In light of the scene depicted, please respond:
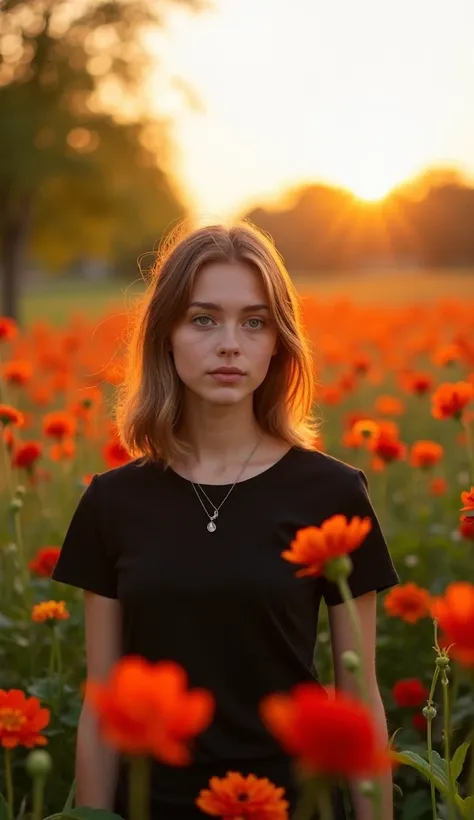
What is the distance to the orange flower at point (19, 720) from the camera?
1.53 m

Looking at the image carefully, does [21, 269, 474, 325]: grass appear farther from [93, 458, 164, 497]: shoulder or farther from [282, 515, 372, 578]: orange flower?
[282, 515, 372, 578]: orange flower

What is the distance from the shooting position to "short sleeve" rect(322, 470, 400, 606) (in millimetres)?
1894

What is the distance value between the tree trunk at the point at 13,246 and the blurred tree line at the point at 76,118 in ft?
0.06

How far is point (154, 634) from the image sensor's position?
6.11 feet

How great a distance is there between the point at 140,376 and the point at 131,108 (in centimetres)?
1900

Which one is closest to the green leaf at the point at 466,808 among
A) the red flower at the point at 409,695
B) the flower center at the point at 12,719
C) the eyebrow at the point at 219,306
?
the flower center at the point at 12,719

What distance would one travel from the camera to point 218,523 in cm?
192

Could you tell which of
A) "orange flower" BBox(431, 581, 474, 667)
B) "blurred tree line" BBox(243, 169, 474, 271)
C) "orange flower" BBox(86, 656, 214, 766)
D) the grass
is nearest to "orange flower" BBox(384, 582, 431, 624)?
"orange flower" BBox(431, 581, 474, 667)

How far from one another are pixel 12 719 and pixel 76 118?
742 inches

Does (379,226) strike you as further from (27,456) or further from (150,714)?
(150,714)

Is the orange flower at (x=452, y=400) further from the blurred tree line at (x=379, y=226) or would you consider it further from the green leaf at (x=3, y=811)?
the blurred tree line at (x=379, y=226)

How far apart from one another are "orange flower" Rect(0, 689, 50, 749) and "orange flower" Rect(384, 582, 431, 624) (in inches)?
52.7

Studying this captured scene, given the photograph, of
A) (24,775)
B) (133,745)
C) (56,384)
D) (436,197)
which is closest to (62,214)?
(436,197)

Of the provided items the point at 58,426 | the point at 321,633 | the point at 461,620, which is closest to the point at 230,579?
the point at 461,620
